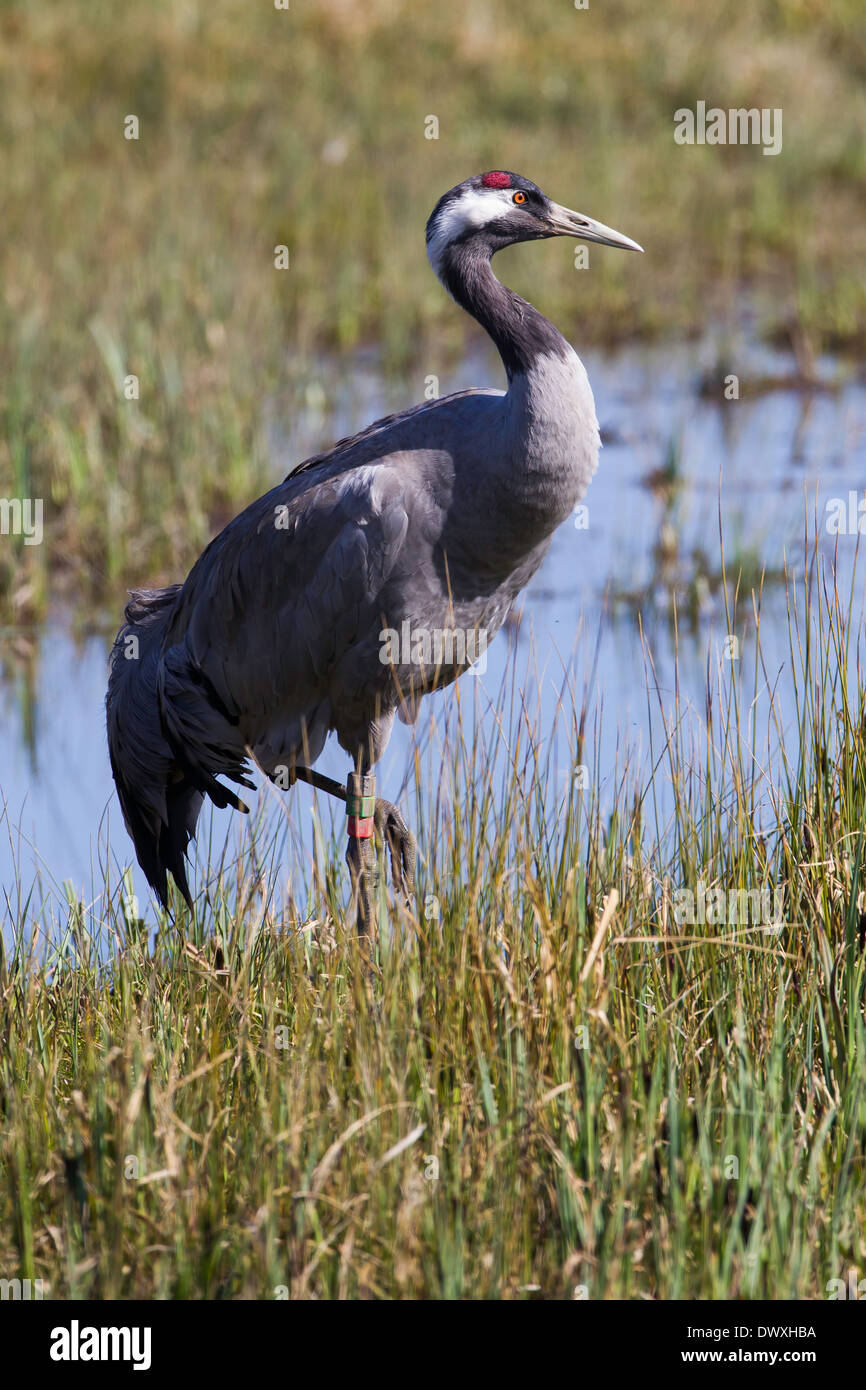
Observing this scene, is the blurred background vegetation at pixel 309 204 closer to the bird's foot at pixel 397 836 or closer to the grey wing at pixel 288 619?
the grey wing at pixel 288 619

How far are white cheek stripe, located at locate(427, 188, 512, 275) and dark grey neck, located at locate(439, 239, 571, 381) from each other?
27mm

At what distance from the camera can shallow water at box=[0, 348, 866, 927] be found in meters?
5.40

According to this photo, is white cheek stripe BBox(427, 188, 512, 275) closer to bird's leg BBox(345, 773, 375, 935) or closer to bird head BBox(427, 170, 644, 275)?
bird head BBox(427, 170, 644, 275)

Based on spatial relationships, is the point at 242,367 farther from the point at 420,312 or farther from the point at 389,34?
the point at 389,34

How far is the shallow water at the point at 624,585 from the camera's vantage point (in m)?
5.40

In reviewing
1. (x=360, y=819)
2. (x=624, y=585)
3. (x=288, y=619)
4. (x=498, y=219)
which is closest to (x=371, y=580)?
(x=288, y=619)

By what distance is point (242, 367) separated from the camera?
824cm

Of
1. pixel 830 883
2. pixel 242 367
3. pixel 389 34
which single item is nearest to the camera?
pixel 830 883

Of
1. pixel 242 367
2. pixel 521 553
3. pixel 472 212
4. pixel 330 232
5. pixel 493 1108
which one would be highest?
pixel 330 232

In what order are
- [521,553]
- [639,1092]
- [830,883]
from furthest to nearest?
[521,553] → [830,883] → [639,1092]

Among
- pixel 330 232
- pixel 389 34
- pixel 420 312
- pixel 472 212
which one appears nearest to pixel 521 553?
pixel 472 212

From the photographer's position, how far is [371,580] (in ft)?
13.8

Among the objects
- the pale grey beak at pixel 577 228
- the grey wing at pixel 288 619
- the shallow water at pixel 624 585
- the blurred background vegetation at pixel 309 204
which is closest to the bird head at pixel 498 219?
the pale grey beak at pixel 577 228

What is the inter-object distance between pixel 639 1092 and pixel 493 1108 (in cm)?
29
